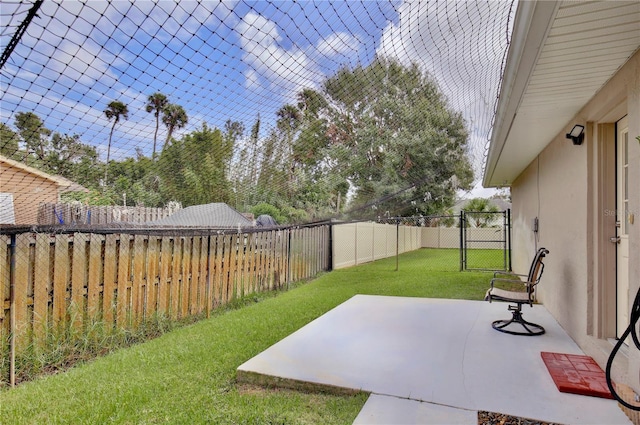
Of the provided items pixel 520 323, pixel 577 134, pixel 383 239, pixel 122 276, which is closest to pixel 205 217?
pixel 122 276

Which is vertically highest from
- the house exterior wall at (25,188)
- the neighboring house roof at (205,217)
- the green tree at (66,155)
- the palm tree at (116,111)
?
the palm tree at (116,111)

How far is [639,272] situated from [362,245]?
34.3ft

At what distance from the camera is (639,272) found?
227 cm

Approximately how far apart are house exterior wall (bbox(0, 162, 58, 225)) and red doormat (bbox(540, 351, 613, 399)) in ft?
18.0

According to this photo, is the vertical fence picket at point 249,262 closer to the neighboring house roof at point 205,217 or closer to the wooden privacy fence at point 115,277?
the wooden privacy fence at point 115,277

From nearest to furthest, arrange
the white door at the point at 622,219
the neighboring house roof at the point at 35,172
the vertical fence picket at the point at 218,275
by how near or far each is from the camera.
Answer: the white door at the point at 622,219
the neighboring house roof at the point at 35,172
the vertical fence picket at the point at 218,275

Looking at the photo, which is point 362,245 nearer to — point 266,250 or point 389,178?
point 389,178

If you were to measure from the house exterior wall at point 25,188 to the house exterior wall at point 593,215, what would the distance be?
560 centimetres

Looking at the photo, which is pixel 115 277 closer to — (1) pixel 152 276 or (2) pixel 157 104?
(1) pixel 152 276

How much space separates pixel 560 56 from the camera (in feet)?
7.50

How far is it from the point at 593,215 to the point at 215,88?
396cm

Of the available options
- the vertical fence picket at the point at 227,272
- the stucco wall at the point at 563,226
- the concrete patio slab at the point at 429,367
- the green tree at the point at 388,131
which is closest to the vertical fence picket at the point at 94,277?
the concrete patio slab at the point at 429,367

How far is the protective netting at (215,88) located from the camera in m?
3.06

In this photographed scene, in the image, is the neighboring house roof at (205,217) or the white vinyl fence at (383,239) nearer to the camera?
the neighboring house roof at (205,217)
